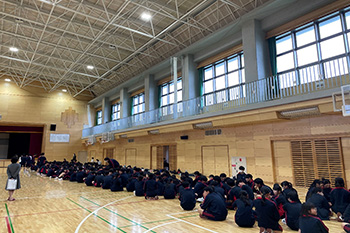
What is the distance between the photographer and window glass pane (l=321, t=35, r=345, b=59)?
10.6 m

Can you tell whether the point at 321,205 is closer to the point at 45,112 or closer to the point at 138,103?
the point at 138,103

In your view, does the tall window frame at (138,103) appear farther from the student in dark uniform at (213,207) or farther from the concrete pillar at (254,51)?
the student in dark uniform at (213,207)

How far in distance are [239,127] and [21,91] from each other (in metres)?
28.2

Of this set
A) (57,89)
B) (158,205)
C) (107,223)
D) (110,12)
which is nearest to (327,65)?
(158,205)

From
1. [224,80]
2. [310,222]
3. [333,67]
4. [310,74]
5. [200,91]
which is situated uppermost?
[224,80]

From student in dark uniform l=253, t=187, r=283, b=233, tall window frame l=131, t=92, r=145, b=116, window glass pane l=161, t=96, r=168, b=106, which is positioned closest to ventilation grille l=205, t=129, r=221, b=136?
window glass pane l=161, t=96, r=168, b=106

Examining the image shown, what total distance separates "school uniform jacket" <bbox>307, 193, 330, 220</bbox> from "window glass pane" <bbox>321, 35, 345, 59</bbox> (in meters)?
7.88

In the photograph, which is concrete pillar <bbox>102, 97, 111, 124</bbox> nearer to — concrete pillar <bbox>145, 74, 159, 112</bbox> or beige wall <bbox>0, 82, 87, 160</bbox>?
beige wall <bbox>0, 82, 87, 160</bbox>

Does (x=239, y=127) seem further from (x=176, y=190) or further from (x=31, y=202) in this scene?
(x=31, y=202)

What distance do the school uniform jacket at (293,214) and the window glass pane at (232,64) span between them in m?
11.5

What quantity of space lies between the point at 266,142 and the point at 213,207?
7.37m

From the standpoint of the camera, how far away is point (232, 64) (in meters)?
15.7

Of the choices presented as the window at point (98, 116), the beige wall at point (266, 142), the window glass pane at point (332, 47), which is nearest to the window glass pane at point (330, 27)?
the window glass pane at point (332, 47)

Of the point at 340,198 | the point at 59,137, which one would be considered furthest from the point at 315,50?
the point at 59,137
